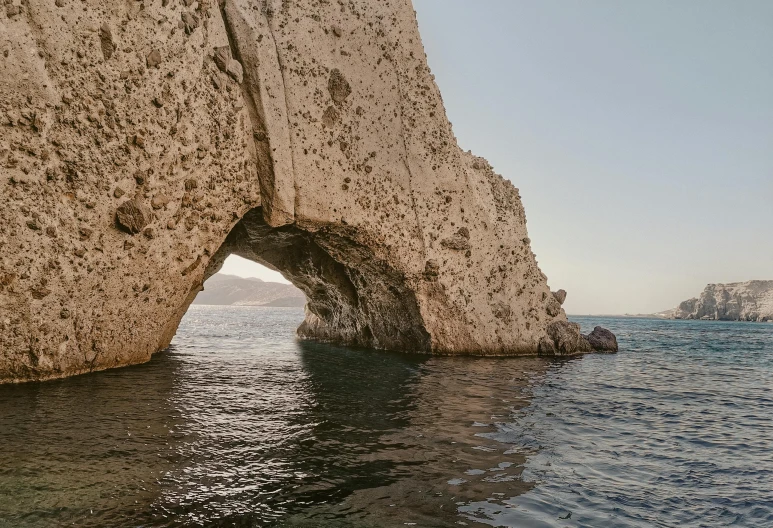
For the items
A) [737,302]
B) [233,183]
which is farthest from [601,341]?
[737,302]

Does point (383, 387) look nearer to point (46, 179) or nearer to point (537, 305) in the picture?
point (46, 179)

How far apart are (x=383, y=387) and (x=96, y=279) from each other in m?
6.24

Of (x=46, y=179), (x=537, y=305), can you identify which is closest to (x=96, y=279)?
(x=46, y=179)

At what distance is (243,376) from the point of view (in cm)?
1207

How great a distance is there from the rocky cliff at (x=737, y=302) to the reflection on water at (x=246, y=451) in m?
127

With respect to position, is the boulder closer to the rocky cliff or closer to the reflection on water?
the reflection on water

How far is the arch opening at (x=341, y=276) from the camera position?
52.8 feet

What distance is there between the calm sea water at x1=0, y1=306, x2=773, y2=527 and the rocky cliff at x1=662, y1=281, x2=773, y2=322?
122433 millimetres

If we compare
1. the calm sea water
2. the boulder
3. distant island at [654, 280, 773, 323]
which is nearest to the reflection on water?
the calm sea water

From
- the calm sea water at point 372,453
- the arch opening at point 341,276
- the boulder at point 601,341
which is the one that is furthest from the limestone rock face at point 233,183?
the boulder at point 601,341

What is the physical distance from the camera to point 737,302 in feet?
377

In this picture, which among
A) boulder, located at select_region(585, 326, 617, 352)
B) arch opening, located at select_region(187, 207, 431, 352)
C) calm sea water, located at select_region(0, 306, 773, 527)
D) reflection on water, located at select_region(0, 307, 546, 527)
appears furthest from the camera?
boulder, located at select_region(585, 326, 617, 352)

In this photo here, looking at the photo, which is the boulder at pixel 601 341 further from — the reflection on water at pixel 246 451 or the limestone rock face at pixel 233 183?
the reflection on water at pixel 246 451

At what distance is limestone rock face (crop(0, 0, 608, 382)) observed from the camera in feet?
31.2
